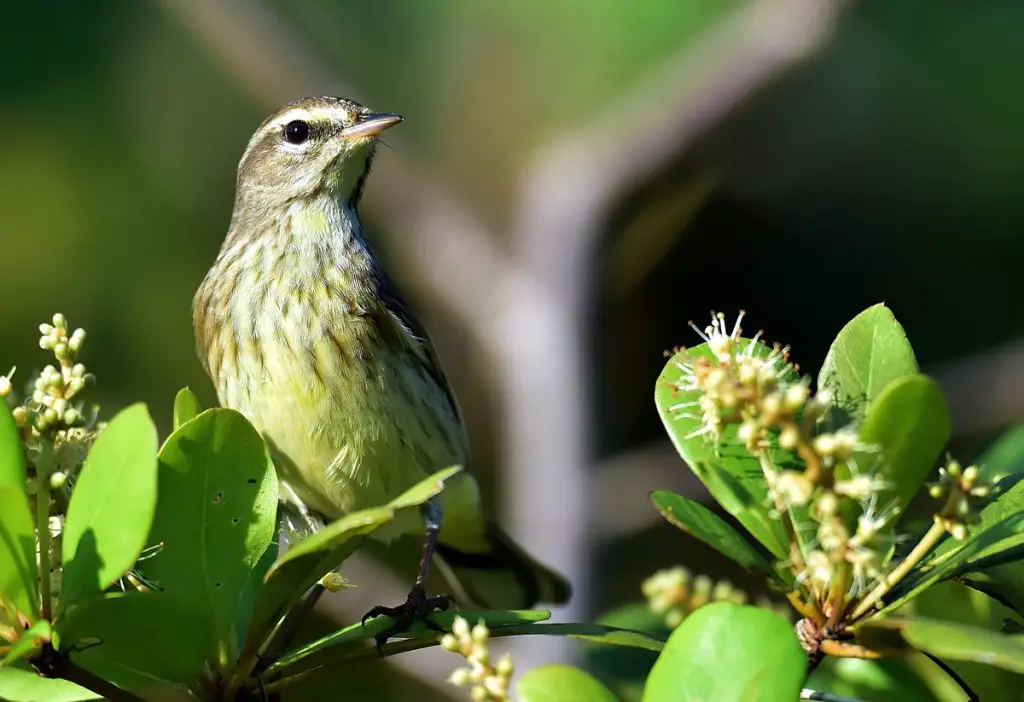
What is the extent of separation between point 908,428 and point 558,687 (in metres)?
0.46

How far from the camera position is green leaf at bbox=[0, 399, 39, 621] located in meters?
1.22

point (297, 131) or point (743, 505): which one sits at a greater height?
point (297, 131)

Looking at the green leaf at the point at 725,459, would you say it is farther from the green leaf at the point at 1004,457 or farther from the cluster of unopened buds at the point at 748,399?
the green leaf at the point at 1004,457

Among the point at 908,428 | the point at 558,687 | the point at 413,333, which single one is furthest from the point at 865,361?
the point at 413,333

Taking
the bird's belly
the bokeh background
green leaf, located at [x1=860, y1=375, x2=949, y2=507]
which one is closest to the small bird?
the bird's belly

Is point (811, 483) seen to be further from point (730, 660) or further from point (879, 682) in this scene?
point (879, 682)

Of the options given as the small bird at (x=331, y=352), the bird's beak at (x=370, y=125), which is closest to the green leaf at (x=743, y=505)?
the small bird at (x=331, y=352)

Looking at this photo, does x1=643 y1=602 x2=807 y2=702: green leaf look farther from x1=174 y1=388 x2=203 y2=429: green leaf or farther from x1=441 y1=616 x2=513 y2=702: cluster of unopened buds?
x1=174 y1=388 x2=203 y2=429: green leaf

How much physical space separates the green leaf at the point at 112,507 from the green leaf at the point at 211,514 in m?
0.12

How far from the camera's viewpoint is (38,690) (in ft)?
3.86

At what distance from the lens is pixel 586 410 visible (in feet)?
12.6

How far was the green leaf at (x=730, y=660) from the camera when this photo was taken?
42.9 inches

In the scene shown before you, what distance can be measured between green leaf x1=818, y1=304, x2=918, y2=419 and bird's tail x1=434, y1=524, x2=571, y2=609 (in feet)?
6.74

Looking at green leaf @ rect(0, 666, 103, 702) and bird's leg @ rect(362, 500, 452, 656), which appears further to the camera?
bird's leg @ rect(362, 500, 452, 656)
